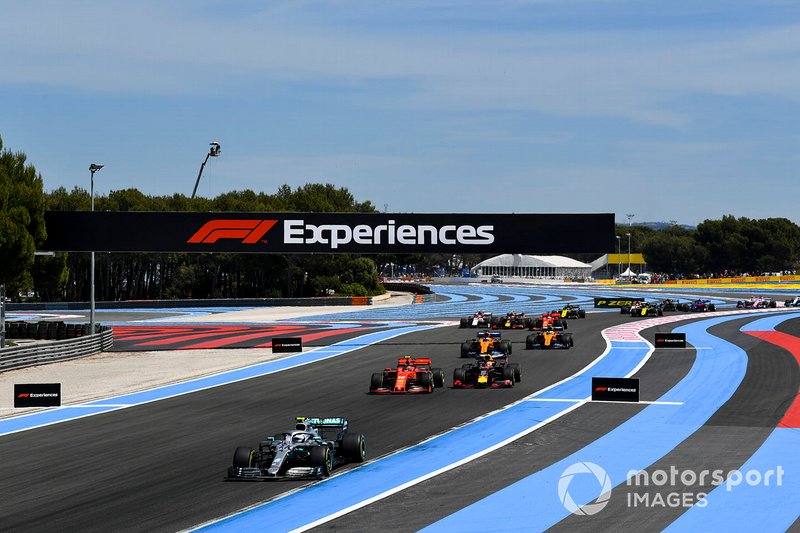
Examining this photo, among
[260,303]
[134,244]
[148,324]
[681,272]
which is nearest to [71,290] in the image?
[260,303]

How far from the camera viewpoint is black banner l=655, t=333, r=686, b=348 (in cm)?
4012

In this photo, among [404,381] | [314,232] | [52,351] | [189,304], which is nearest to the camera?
[404,381]

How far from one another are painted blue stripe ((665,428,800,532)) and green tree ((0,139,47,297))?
32.4 m

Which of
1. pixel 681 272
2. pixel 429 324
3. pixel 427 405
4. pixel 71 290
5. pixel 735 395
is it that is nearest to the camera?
pixel 427 405

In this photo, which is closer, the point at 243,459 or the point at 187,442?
the point at 243,459

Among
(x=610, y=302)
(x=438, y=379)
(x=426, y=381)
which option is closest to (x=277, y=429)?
(x=426, y=381)

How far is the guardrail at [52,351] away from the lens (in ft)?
113

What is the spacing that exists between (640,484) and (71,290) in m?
90.6

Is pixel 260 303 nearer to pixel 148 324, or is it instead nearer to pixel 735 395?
pixel 148 324

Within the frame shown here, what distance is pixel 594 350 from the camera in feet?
129

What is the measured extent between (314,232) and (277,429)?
1948cm

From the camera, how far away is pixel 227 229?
3938cm

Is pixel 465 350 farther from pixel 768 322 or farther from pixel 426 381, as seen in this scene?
pixel 768 322

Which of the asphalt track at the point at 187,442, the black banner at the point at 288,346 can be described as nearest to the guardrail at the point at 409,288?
the black banner at the point at 288,346
